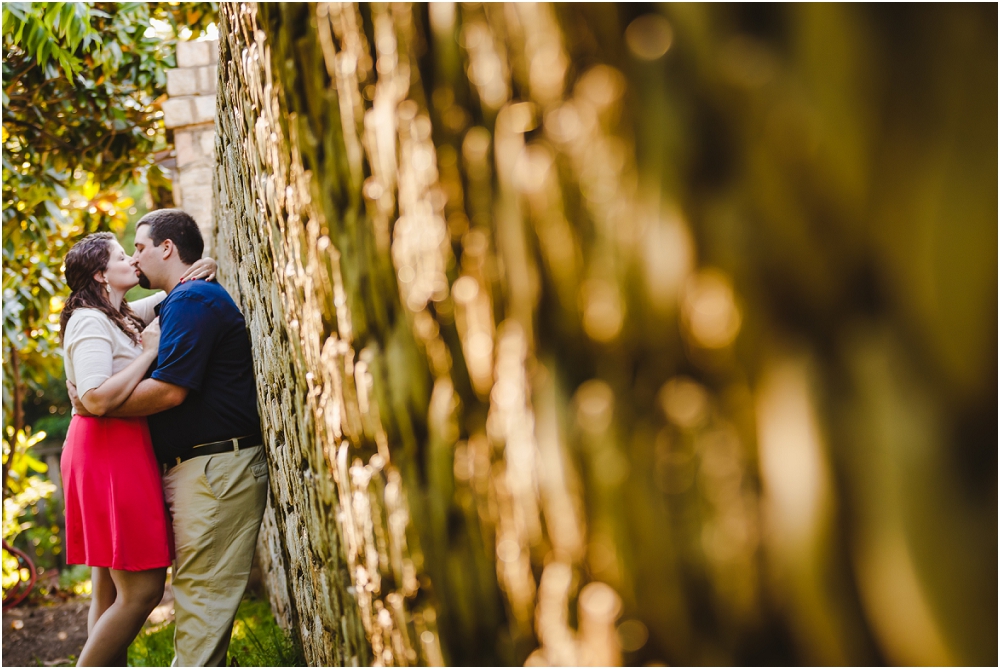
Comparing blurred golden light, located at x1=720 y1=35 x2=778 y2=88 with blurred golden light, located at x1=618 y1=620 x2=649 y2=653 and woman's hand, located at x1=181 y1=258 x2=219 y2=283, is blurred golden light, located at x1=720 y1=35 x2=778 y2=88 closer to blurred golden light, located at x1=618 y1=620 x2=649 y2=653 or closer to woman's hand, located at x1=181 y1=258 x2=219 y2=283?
blurred golden light, located at x1=618 y1=620 x2=649 y2=653

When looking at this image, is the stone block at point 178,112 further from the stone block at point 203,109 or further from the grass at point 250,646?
the grass at point 250,646

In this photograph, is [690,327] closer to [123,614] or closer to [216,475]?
[216,475]

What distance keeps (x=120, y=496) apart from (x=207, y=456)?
1.27ft

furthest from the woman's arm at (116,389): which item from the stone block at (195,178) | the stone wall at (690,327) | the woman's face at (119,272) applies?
the stone block at (195,178)

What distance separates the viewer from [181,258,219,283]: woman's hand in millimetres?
3042

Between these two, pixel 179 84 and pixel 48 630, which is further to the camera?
pixel 48 630

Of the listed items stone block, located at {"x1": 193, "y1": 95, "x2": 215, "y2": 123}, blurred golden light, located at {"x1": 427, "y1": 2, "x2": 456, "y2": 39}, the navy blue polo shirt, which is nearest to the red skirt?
the navy blue polo shirt

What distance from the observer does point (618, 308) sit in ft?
1.88

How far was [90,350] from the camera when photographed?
9.60 feet

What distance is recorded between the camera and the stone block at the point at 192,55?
6.20 m

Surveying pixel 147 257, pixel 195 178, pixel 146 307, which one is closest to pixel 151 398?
pixel 147 257

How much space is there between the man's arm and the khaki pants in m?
0.28

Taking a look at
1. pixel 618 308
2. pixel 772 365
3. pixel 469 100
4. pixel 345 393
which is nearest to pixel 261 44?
pixel 345 393

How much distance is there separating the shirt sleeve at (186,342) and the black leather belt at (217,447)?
30 centimetres
